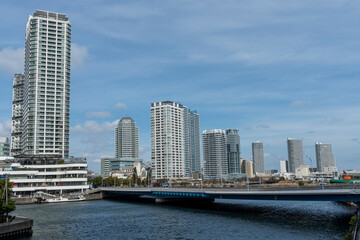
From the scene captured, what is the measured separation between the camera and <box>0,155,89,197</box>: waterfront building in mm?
164750

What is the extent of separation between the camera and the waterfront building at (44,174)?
165 m

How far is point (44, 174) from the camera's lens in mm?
172750

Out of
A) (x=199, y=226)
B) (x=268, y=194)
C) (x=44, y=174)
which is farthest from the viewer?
(x=44, y=174)

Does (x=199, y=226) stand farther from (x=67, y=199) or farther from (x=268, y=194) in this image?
(x=67, y=199)

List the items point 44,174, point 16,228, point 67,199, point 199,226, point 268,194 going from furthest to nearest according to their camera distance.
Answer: point 44,174 → point 67,199 → point 268,194 → point 199,226 → point 16,228

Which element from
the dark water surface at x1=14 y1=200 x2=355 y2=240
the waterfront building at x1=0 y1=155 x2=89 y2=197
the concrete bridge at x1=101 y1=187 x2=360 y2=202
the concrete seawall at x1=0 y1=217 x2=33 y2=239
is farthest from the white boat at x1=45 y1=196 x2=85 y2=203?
the concrete seawall at x1=0 y1=217 x2=33 y2=239

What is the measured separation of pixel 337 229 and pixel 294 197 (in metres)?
17.4

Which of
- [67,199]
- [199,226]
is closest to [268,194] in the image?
[199,226]

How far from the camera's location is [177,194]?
121375mm

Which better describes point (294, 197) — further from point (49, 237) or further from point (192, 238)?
point (49, 237)

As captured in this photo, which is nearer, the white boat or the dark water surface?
the dark water surface

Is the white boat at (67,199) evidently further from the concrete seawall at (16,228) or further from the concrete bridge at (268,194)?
the concrete seawall at (16,228)

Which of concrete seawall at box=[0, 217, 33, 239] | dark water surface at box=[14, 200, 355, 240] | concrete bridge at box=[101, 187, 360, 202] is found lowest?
dark water surface at box=[14, 200, 355, 240]

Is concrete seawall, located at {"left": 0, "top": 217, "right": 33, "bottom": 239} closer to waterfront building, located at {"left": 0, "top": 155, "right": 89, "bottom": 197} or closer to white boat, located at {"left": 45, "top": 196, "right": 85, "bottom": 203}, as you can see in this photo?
white boat, located at {"left": 45, "top": 196, "right": 85, "bottom": 203}
